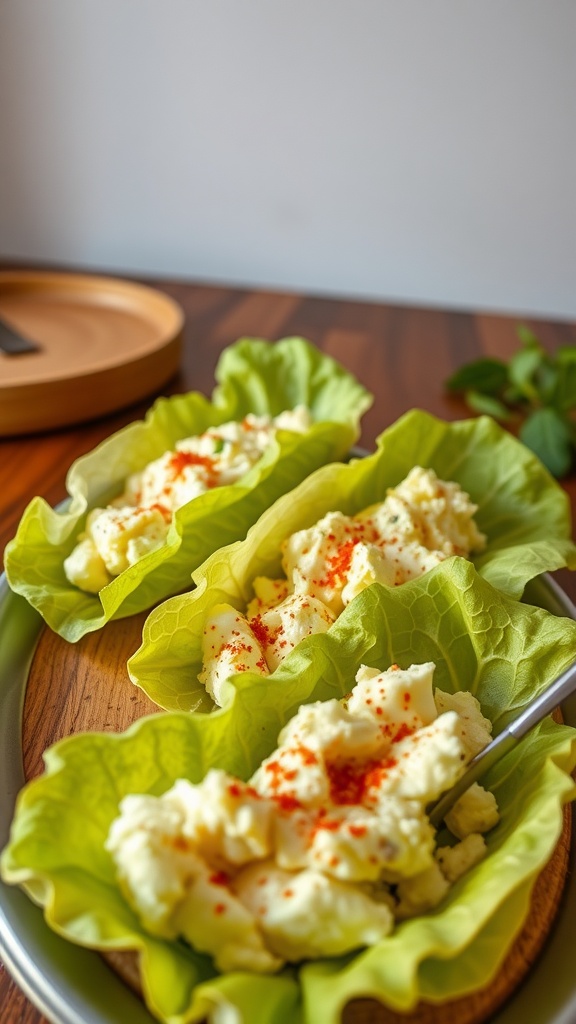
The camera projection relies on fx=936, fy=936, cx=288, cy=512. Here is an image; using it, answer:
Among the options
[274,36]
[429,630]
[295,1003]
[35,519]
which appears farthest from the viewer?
[274,36]

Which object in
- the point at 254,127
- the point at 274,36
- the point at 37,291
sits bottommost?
the point at 37,291

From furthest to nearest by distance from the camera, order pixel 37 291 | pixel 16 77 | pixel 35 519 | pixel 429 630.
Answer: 1. pixel 16 77
2. pixel 37 291
3. pixel 35 519
4. pixel 429 630

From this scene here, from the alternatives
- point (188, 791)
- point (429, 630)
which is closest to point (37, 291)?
point (429, 630)

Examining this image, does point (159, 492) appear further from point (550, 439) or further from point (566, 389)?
point (566, 389)

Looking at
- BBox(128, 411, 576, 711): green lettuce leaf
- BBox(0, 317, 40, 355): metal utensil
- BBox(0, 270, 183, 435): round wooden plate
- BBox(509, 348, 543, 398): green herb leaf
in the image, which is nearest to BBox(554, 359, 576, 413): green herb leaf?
BBox(509, 348, 543, 398): green herb leaf

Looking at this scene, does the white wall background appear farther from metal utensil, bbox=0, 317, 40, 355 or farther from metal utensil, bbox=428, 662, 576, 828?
metal utensil, bbox=428, 662, 576, 828

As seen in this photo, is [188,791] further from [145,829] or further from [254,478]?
[254,478]
